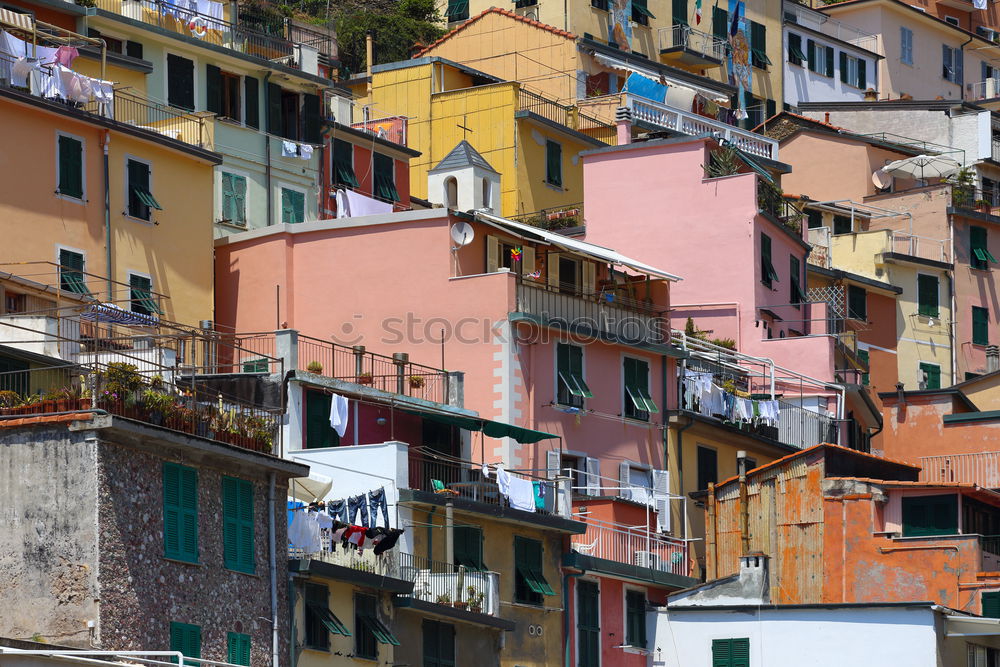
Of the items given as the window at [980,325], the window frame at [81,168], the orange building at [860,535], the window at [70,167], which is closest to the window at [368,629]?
the orange building at [860,535]

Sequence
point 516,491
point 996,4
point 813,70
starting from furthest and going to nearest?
point 996,4 < point 813,70 < point 516,491

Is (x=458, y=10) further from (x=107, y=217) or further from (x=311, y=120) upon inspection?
(x=107, y=217)

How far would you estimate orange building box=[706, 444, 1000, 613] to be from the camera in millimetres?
47719

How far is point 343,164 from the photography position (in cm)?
6331

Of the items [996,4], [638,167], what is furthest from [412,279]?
[996,4]

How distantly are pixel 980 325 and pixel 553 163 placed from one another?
16953 mm

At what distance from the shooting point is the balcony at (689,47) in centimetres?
8544

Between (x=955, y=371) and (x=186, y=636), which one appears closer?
(x=186, y=636)

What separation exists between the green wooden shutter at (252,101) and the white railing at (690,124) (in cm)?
1809

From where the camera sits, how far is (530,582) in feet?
148

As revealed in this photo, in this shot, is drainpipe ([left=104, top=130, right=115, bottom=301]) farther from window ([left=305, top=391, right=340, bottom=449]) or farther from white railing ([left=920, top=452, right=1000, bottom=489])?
white railing ([left=920, top=452, right=1000, bottom=489])

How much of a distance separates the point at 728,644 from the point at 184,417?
53.1 feet

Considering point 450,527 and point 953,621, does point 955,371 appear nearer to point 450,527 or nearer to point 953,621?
point 953,621

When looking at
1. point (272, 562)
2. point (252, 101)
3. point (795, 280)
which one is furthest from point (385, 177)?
point (272, 562)
